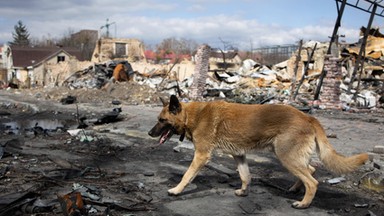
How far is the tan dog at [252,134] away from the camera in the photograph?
17.5ft

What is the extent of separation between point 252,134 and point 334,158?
3.69ft

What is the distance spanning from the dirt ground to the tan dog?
37 centimetres

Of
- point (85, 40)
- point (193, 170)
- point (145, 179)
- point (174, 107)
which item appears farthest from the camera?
point (85, 40)

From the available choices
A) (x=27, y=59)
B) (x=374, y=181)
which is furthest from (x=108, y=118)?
(x=27, y=59)

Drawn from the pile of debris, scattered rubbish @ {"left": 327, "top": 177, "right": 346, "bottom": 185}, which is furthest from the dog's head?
the pile of debris

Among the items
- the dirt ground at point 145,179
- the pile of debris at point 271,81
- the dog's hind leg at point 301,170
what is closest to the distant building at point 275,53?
the pile of debris at point 271,81

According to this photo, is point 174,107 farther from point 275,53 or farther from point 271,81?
point 275,53

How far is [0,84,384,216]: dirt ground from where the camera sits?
5.27 m

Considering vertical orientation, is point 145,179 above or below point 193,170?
below

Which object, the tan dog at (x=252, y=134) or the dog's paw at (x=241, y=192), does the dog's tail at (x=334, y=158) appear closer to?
the tan dog at (x=252, y=134)

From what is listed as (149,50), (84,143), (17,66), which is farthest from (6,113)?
(149,50)

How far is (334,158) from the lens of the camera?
5328mm

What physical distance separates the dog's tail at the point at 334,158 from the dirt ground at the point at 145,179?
0.59 metres

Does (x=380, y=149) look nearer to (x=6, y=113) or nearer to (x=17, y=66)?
(x=6, y=113)
